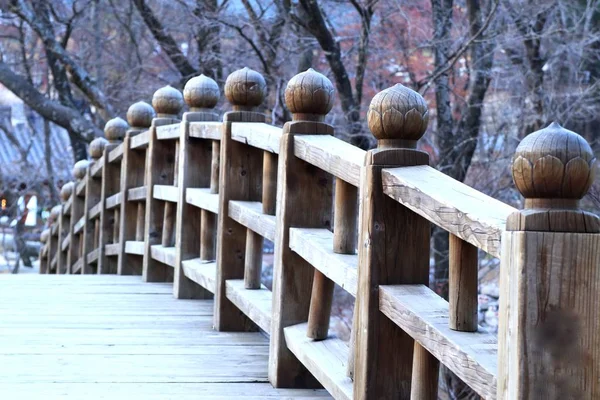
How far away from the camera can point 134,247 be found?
6.23 metres

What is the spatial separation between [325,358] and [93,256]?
5027mm

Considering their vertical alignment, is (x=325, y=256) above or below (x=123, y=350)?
above

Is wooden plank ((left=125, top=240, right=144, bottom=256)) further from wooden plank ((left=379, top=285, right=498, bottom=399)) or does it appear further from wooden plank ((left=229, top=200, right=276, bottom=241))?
wooden plank ((left=379, top=285, right=498, bottom=399))

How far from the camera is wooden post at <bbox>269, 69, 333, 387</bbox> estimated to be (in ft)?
10.4

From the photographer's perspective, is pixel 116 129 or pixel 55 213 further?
pixel 55 213

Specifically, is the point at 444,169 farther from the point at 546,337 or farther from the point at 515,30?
the point at 546,337

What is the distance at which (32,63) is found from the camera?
13.0 meters

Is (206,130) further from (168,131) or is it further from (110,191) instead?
(110,191)

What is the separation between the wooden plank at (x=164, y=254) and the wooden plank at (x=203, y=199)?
0.39 metres

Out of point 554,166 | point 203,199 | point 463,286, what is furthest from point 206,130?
point 554,166

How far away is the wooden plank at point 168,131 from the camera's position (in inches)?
207

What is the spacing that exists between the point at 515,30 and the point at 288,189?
17.6 feet

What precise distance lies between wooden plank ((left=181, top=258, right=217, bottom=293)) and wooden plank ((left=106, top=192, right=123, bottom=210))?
1806 mm

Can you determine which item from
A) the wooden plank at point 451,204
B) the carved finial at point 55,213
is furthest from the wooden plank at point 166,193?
the carved finial at point 55,213
